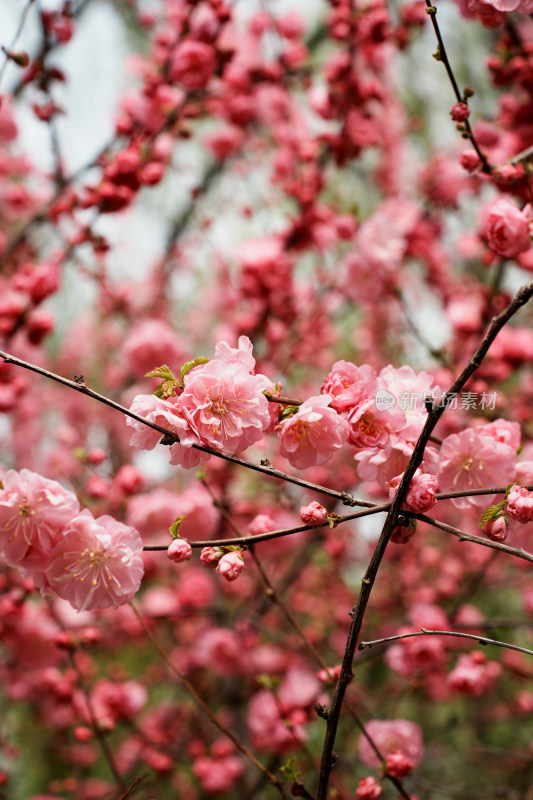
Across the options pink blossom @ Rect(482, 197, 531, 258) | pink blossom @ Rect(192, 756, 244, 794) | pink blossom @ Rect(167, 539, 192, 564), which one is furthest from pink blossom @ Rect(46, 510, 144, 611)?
pink blossom @ Rect(192, 756, 244, 794)

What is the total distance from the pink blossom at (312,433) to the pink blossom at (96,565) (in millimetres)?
330

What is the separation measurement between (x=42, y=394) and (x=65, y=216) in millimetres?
2587

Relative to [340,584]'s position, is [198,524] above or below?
below

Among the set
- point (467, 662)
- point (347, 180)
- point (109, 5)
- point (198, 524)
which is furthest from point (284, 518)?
point (109, 5)

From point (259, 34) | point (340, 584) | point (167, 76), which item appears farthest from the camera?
point (340, 584)

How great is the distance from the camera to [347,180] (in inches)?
191

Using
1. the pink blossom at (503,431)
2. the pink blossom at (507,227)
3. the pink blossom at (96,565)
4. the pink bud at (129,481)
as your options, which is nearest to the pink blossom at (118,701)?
the pink bud at (129,481)

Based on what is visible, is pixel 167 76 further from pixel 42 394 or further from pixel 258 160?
pixel 42 394

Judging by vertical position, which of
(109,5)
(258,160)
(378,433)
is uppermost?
(109,5)

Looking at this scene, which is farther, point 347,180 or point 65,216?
point 347,180

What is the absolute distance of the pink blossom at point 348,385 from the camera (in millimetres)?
1113

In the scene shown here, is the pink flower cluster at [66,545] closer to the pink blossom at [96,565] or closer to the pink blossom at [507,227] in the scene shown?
the pink blossom at [96,565]

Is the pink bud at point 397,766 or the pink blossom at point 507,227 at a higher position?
the pink blossom at point 507,227

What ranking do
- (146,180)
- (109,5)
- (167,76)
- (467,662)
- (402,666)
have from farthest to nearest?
(109,5)
(167,76)
(146,180)
(402,666)
(467,662)
